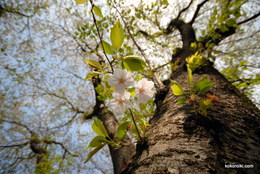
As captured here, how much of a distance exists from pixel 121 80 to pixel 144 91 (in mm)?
204

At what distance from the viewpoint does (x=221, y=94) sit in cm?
102

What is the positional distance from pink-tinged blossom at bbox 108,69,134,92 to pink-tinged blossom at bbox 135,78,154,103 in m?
0.13

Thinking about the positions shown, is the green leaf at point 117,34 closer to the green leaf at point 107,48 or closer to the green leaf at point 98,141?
the green leaf at point 107,48

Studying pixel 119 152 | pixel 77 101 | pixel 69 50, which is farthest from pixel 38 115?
pixel 119 152

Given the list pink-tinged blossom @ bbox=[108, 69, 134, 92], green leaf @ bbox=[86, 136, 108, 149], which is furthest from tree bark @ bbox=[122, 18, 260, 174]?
pink-tinged blossom @ bbox=[108, 69, 134, 92]

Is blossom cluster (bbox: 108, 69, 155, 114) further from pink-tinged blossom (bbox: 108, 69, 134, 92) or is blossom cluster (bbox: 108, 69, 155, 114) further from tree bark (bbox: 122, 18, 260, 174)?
tree bark (bbox: 122, 18, 260, 174)

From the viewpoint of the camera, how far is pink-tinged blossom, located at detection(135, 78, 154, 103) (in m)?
0.75

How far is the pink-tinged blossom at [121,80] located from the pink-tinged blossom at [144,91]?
13 cm

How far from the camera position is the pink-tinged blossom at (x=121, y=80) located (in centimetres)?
60

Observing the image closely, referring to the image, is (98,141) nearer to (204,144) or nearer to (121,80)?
A: (121,80)

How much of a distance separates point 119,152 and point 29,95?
547 cm

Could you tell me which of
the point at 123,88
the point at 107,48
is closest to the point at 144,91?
the point at 123,88

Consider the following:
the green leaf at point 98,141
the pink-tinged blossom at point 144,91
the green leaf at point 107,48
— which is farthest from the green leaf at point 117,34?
the green leaf at point 98,141

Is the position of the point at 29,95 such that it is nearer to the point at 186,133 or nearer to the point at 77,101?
the point at 77,101
